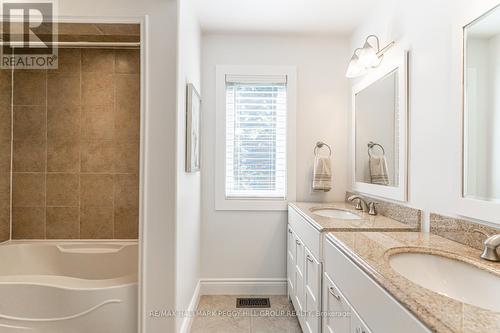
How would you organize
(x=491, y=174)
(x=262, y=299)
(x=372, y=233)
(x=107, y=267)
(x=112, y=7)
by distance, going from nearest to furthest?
(x=491, y=174) < (x=372, y=233) < (x=112, y=7) < (x=107, y=267) < (x=262, y=299)

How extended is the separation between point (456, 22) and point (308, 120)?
4.96 ft

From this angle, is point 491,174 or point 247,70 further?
point 247,70

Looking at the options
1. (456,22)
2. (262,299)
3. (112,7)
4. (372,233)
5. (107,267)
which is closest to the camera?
(456,22)

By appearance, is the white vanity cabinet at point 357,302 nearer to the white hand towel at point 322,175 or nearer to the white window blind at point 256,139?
the white hand towel at point 322,175

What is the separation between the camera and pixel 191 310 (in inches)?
89.2

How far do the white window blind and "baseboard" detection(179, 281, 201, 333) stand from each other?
0.93m

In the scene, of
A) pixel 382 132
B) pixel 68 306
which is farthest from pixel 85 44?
pixel 382 132

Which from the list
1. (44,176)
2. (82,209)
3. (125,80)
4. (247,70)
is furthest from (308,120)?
(44,176)

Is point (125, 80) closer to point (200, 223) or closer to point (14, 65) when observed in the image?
point (14, 65)

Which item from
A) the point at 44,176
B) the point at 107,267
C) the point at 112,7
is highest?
the point at 112,7

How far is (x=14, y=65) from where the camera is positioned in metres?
2.50

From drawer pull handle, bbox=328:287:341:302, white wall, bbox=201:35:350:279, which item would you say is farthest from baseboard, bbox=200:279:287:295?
drawer pull handle, bbox=328:287:341:302

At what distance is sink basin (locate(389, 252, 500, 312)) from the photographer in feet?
3.25

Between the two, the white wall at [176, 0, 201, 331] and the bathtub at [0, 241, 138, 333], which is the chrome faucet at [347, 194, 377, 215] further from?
the bathtub at [0, 241, 138, 333]
